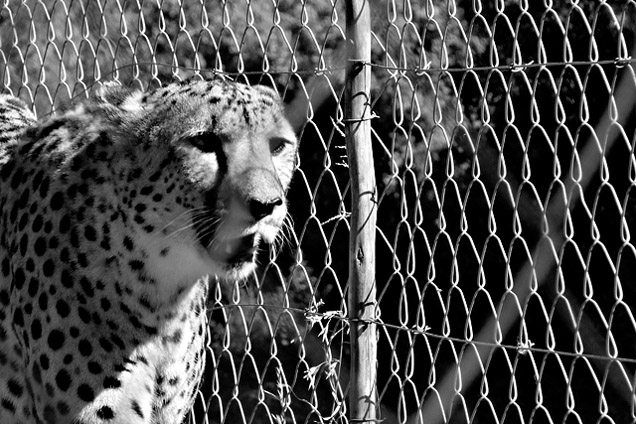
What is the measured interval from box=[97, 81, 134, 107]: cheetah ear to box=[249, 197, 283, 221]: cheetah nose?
62 centimetres

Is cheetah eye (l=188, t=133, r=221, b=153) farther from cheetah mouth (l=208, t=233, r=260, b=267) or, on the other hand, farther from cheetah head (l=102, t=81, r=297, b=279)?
cheetah mouth (l=208, t=233, r=260, b=267)

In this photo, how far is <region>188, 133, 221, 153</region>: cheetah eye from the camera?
287 cm

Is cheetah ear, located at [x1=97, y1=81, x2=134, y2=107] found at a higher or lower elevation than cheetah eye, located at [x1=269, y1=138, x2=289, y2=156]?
higher

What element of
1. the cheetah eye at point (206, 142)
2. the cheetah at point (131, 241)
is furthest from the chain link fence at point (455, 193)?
the cheetah eye at point (206, 142)

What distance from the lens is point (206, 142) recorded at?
289 cm

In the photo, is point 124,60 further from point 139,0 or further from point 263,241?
point 263,241

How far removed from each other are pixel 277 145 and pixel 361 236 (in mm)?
340

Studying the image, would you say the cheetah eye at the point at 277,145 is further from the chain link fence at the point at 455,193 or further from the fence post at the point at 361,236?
the chain link fence at the point at 455,193

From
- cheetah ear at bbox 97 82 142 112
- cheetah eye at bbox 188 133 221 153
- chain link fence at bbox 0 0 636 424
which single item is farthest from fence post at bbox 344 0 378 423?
chain link fence at bbox 0 0 636 424

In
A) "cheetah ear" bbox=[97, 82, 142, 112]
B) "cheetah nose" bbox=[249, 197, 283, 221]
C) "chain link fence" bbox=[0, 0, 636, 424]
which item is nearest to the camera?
"cheetah nose" bbox=[249, 197, 283, 221]

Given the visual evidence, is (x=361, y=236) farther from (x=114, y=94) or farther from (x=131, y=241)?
(x=114, y=94)

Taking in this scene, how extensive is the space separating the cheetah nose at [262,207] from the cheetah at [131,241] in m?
0.02

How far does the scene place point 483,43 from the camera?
4.64 meters

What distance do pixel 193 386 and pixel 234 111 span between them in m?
0.85
